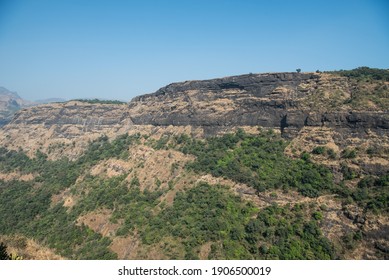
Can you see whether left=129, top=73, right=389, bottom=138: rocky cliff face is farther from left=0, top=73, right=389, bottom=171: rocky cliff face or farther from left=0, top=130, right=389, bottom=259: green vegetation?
left=0, top=130, right=389, bottom=259: green vegetation

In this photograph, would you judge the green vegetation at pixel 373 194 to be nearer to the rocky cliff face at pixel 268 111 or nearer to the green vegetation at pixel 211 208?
the green vegetation at pixel 211 208

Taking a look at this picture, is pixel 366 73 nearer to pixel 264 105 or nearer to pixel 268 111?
pixel 268 111

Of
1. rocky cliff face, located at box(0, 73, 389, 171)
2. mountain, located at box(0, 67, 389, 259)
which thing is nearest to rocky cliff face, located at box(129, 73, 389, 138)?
rocky cliff face, located at box(0, 73, 389, 171)

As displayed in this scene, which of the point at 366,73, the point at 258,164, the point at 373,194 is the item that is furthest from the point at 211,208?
the point at 366,73

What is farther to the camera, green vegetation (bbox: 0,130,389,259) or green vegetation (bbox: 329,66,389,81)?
green vegetation (bbox: 329,66,389,81)

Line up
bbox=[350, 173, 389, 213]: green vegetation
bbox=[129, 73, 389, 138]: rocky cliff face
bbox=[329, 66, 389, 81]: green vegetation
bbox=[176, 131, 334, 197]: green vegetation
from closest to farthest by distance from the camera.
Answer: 1. bbox=[350, 173, 389, 213]: green vegetation
2. bbox=[176, 131, 334, 197]: green vegetation
3. bbox=[129, 73, 389, 138]: rocky cliff face
4. bbox=[329, 66, 389, 81]: green vegetation

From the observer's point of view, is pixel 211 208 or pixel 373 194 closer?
pixel 373 194

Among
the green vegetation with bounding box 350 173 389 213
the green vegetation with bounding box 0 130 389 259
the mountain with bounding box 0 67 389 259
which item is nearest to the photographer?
the green vegetation with bounding box 350 173 389 213

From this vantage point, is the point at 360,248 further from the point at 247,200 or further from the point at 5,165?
the point at 5,165
